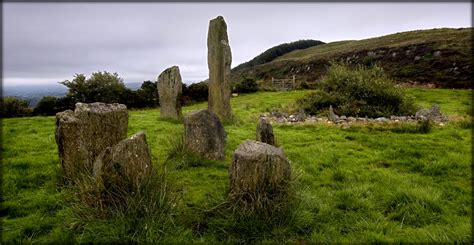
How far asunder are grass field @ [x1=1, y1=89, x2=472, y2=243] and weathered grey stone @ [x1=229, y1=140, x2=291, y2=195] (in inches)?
15.4

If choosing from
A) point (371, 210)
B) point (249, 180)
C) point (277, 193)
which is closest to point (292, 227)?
point (277, 193)

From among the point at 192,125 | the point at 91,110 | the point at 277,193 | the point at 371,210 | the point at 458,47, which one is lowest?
the point at 371,210

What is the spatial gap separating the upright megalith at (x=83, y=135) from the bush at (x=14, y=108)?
1368cm

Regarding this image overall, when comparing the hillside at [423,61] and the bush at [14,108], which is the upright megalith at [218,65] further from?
the hillside at [423,61]

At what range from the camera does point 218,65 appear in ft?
41.1

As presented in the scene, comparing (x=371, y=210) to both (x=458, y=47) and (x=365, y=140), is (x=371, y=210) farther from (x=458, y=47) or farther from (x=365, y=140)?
(x=458, y=47)

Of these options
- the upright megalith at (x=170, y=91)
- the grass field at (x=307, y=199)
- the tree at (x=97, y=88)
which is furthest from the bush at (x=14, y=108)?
the upright megalith at (x=170, y=91)

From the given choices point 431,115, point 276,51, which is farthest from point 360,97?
point 276,51

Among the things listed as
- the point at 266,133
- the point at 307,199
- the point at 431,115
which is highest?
the point at 266,133

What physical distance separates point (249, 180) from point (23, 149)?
667 centimetres

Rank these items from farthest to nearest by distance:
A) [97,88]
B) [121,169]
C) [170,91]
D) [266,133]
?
[97,88], [170,91], [266,133], [121,169]

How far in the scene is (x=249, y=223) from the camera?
455 centimetres

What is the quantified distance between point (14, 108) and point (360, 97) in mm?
16548

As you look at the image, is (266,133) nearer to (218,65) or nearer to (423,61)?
(218,65)
